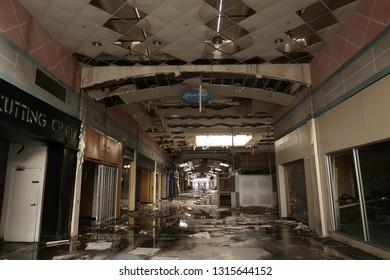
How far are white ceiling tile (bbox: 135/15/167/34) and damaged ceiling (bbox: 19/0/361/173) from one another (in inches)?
0.7

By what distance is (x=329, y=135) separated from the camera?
17.7ft

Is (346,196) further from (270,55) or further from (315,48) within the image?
(270,55)

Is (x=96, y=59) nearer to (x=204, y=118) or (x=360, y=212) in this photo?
(x=204, y=118)

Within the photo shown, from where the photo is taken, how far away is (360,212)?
15.1 ft

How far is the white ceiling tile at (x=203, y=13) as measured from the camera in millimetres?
4398

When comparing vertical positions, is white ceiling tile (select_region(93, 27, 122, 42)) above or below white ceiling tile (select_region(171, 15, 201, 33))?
below

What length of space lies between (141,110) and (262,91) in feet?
14.9

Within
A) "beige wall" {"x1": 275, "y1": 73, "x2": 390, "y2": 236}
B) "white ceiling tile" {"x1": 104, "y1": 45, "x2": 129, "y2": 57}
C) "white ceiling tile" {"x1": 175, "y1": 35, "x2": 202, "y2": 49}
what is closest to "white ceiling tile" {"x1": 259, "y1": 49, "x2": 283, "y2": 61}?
"white ceiling tile" {"x1": 175, "y1": 35, "x2": 202, "y2": 49}

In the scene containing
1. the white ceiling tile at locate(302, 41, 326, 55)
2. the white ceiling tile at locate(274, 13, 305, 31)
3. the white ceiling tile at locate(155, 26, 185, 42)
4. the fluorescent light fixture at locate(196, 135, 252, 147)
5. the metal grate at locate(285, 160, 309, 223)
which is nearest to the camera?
the white ceiling tile at locate(274, 13, 305, 31)

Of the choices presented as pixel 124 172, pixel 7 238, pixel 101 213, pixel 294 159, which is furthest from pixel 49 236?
pixel 294 159

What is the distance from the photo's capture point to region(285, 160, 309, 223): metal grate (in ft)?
24.9

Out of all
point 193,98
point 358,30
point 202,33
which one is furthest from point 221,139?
point 358,30

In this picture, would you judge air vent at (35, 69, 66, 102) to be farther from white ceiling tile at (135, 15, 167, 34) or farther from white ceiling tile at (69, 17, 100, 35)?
white ceiling tile at (135, 15, 167, 34)

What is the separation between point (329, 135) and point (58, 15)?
19.4 ft
